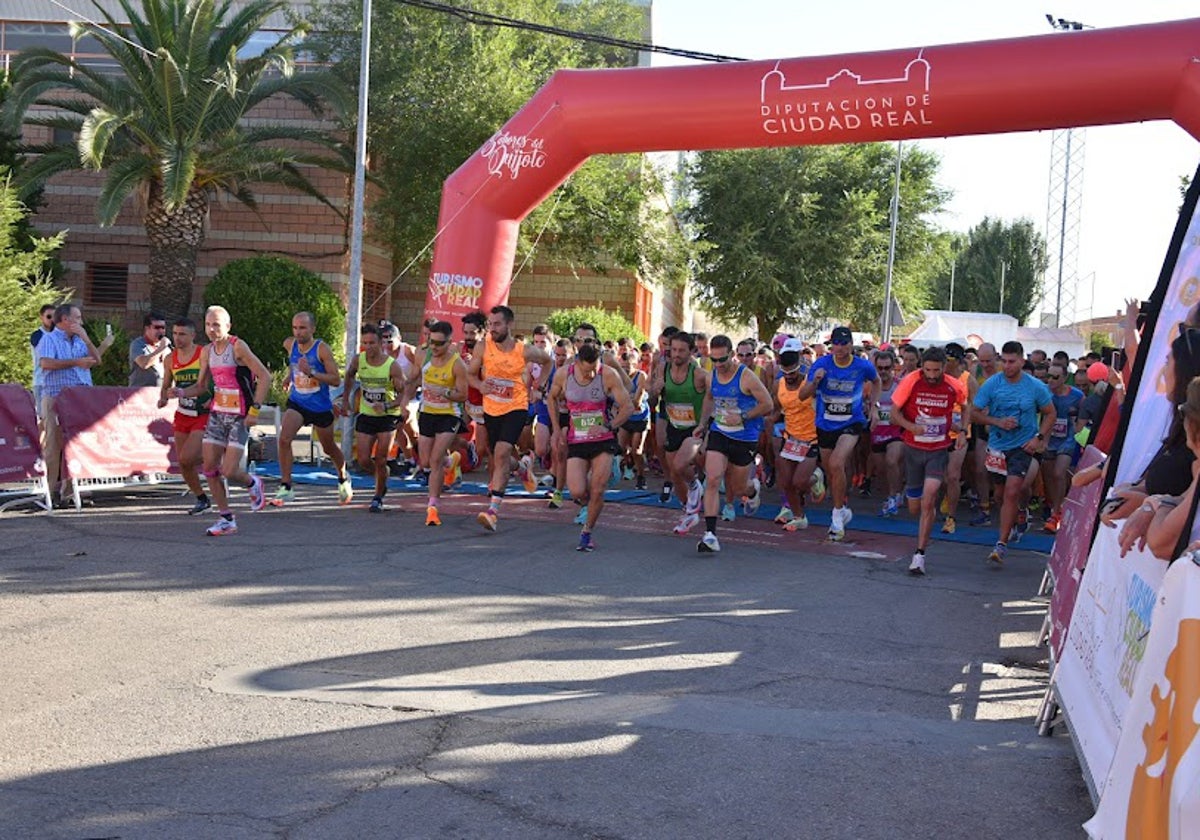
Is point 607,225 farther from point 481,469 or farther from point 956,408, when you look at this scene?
point 956,408

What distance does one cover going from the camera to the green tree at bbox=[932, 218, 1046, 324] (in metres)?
87.9

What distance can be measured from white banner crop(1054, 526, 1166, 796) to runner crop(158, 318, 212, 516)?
820cm

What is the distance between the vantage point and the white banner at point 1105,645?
179 inches

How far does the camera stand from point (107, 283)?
31469 millimetres

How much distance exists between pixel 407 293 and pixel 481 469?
16.9 meters

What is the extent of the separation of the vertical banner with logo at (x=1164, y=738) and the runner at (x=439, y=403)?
8.70 meters

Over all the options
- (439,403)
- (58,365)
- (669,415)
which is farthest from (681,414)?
(58,365)

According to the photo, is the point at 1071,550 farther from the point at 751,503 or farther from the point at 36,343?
the point at 36,343

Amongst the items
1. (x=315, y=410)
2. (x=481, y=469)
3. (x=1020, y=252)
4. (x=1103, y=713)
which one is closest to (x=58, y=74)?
(x=481, y=469)

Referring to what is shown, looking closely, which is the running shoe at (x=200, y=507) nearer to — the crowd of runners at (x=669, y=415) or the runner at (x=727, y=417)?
the crowd of runners at (x=669, y=415)

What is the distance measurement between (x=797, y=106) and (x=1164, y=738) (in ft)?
35.4

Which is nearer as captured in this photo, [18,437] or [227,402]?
[227,402]

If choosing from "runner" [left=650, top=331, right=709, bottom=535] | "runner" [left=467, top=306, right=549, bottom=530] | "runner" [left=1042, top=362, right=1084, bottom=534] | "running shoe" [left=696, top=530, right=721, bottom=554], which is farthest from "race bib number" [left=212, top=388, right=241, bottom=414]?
"runner" [left=1042, top=362, right=1084, bottom=534]

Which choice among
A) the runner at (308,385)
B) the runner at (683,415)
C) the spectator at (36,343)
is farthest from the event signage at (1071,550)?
the spectator at (36,343)
